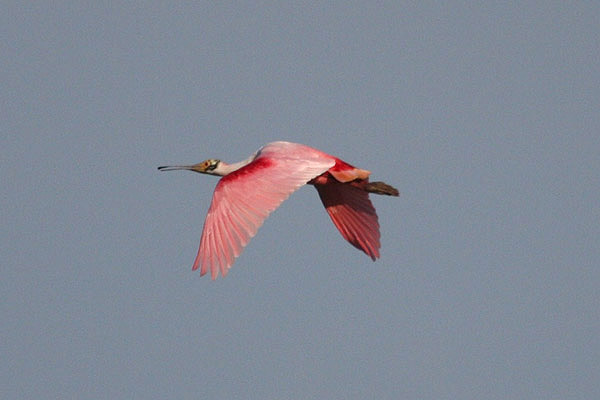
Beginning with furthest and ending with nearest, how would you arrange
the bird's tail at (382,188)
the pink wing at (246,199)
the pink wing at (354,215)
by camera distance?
the pink wing at (354,215), the bird's tail at (382,188), the pink wing at (246,199)

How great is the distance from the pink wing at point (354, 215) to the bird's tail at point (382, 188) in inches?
20.6

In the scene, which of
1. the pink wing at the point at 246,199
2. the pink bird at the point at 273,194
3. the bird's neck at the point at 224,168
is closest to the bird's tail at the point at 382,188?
the pink bird at the point at 273,194

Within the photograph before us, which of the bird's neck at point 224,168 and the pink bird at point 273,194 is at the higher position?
the bird's neck at point 224,168

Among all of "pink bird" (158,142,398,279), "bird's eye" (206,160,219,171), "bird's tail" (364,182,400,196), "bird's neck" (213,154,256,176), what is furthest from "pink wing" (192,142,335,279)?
"bird's eye" (206,160,219,171)

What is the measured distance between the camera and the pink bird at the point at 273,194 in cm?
1263

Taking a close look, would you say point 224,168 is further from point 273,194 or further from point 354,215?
point 273,194

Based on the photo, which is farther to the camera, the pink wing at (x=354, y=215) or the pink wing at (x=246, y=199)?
the pink wing at (x=354, y=215)

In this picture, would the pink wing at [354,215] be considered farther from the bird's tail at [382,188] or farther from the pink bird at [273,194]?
the bird's tail at [382,188]

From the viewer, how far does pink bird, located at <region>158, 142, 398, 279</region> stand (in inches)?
497

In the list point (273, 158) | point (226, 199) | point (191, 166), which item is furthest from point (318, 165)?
point (191, 166)

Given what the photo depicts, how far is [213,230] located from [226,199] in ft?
1.49

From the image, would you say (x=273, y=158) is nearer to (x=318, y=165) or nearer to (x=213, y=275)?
(x=318, y=165)

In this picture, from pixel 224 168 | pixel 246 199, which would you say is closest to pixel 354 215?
pixel 224 168

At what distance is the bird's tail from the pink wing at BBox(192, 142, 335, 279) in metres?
0.95
